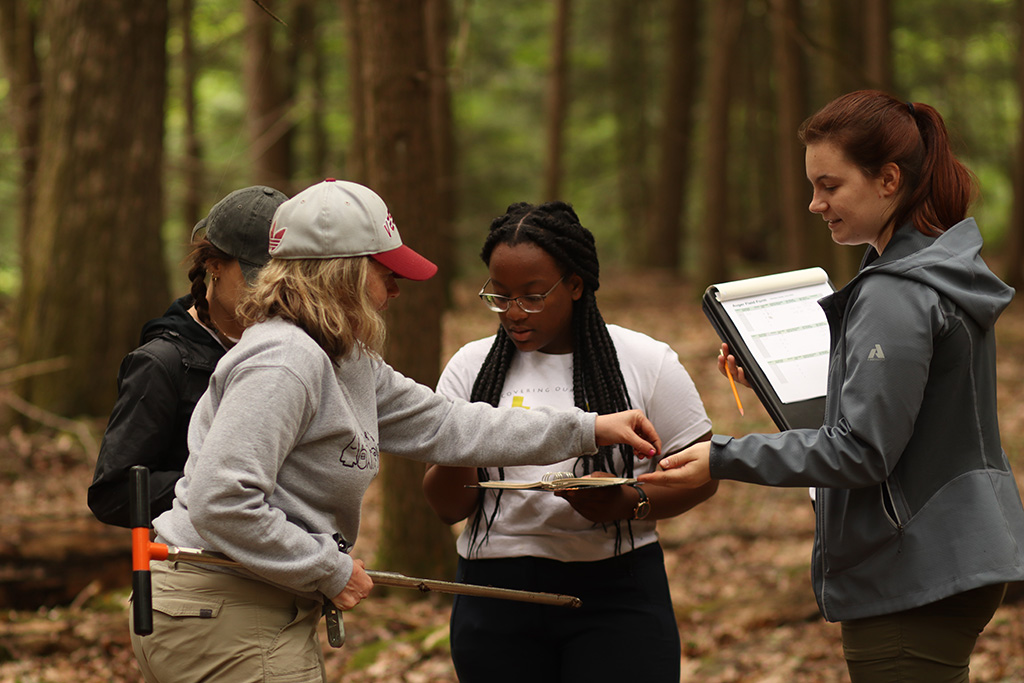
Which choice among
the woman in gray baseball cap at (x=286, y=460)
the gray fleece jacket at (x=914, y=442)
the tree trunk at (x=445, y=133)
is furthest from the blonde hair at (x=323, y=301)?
the tree trunk at (x=445, y=133)

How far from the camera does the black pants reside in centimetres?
290

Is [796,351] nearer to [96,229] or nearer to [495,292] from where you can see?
[495,292]

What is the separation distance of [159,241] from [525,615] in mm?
6178

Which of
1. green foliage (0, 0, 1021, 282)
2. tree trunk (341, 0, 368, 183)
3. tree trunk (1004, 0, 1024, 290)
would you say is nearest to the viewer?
tree trunk (341, 0, 368, 183)

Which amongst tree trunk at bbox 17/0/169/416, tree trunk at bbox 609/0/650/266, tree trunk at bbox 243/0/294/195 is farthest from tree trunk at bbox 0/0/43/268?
tree trunk at bbox 609/0/650/266

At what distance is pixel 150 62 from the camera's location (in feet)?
25.2

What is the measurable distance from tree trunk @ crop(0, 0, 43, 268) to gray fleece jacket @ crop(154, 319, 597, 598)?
1001 centimetres

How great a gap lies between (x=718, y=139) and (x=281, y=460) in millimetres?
13566

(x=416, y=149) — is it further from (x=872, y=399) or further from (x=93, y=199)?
(x=93, y=199)

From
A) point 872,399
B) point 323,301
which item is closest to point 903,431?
point 872,399

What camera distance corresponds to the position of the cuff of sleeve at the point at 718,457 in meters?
2.51

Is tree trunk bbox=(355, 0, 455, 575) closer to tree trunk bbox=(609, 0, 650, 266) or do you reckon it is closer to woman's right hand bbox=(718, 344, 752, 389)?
woman's right hand bbox=(718, 344, 752, 389)

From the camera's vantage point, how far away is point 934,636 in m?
2.45

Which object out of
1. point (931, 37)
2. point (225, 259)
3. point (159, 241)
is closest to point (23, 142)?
point (159, 241)
